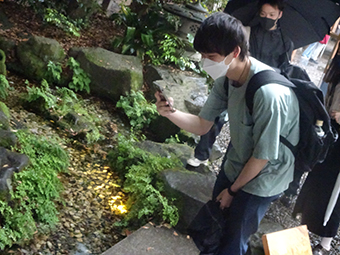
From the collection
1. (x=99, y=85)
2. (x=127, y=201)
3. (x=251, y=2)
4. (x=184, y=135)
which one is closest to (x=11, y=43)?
(x=99, y=85)

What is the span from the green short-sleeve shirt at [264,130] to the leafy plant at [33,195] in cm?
176

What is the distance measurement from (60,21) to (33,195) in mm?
4992

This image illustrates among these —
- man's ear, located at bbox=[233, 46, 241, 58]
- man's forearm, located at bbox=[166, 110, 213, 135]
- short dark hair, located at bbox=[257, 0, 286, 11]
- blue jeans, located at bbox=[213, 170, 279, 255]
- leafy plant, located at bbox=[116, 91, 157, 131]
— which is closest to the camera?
man's ear, located at bbox=[233, 46, 241, 58]

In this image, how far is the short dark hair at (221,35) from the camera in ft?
5.74

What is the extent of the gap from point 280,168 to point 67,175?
261cm

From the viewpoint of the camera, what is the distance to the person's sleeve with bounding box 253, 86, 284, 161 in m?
1.71

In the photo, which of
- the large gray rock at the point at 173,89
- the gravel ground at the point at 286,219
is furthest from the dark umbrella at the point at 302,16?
the large gray rock at the point at 173,89

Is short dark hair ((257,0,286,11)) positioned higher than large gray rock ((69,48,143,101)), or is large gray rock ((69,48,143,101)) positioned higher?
short dark hair ((257,0,286,11))

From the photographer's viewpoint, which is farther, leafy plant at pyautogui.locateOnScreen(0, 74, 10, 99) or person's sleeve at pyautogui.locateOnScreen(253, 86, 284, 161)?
leafy plant at pyautogui.locateOnScreen(0, 74, 10, 99)

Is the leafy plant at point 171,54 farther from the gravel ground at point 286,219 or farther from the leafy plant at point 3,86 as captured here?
the gravel ground at point 286,219

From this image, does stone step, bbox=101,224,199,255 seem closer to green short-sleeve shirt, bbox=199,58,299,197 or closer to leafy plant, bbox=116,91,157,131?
green short-sleeve shirt, bbox=199,58,299,197

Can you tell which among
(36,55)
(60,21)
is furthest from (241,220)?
(60,21)

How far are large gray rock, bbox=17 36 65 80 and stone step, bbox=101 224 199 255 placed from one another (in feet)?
12.4

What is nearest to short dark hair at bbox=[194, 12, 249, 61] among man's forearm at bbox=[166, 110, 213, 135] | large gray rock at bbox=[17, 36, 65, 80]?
man's forearm at bbox=[166, 110, 213, 135]
